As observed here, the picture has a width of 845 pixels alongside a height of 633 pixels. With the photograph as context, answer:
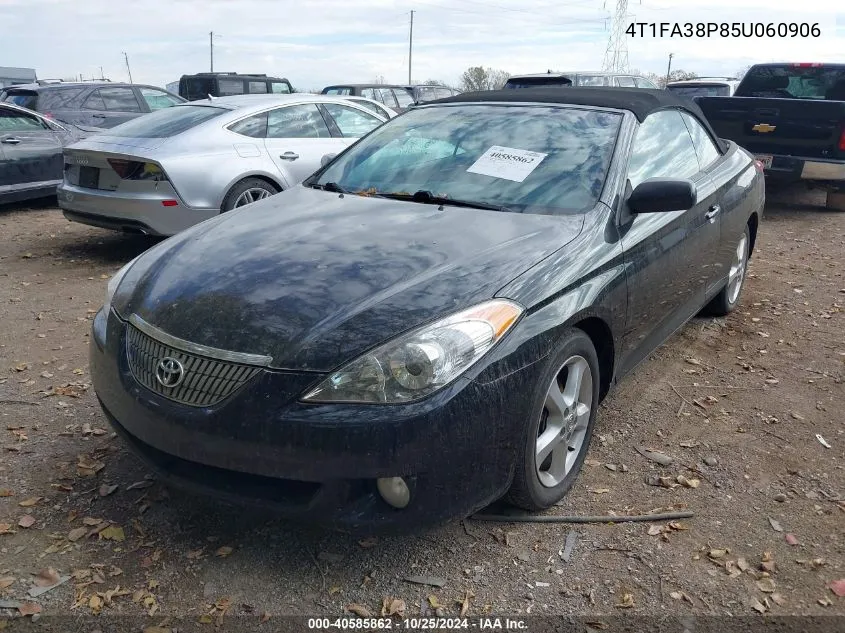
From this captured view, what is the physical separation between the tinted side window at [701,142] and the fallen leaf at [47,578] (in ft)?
12.9

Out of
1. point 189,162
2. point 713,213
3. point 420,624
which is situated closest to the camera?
point 420,624

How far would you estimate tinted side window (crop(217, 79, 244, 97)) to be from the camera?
750 inches

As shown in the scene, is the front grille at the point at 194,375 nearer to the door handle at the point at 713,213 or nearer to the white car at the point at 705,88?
the door handle at the point at 713,213

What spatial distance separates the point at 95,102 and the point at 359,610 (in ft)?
36.4

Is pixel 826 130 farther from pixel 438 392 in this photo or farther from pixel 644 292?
pixel 438 392

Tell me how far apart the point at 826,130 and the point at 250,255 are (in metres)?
7.76

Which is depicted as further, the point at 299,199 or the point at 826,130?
the point at 826,130

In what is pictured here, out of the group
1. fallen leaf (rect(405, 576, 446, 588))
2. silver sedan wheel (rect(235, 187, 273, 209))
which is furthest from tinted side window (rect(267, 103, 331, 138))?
fallen leaf (rect(405, 576, 446, 588))

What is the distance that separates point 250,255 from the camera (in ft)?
9.50

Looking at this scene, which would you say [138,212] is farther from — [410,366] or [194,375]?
[410,366]

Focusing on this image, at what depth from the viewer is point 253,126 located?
6.80 meters

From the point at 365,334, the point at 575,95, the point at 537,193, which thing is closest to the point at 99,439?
the point at 365,334

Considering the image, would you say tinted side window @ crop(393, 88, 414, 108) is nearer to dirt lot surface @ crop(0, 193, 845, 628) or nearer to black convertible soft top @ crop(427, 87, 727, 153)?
black convertible soft top @ crop(427, 87, 727, 153)

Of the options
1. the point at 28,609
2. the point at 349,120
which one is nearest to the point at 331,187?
the point at 28,609
